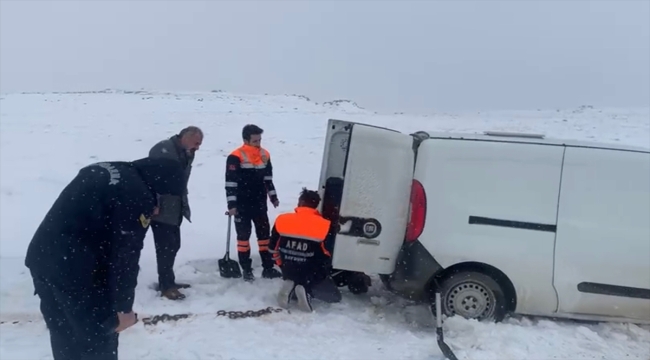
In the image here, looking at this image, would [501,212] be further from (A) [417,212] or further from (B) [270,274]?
(B) [270,274]

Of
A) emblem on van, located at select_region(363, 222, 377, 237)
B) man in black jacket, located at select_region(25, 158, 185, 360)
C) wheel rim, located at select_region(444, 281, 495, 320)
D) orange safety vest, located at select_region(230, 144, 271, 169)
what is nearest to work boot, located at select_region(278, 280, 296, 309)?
emblem on van, located at select_region(363, 222, 377, 237)

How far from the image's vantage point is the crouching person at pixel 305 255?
602 centimetres

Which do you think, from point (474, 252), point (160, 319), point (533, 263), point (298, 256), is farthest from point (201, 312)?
point (533, 263)

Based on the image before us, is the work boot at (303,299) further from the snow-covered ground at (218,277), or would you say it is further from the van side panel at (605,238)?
the van side panel at (605,238)

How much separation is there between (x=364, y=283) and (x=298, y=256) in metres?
0.96

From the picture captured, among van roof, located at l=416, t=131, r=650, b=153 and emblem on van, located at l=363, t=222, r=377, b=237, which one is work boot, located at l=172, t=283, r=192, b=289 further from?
van roof, located at l=416, t=131, r=650, b=153

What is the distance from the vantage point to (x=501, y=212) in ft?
18.6

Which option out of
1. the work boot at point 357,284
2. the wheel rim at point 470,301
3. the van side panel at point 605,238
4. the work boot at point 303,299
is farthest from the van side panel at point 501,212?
the work boot at point 303,299

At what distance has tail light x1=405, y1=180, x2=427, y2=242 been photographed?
569 cm

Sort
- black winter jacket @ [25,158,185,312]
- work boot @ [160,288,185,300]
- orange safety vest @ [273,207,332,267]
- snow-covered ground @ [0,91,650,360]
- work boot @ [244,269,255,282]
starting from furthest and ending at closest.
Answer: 1. work boot @ [244,269,255,282]
2. work boot @ [160,288,185,300]
3. orange safety vest @ [273,207,332,267]
4. snow-covered ground @ [0,91,650,360]
5. black winter jacket @ [25,158,185,312]

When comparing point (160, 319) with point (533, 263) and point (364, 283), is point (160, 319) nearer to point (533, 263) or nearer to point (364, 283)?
point (364, 283)

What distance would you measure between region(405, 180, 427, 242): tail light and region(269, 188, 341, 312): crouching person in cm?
82

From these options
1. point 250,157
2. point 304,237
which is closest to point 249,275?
point 304,237

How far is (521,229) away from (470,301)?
0.83 m
